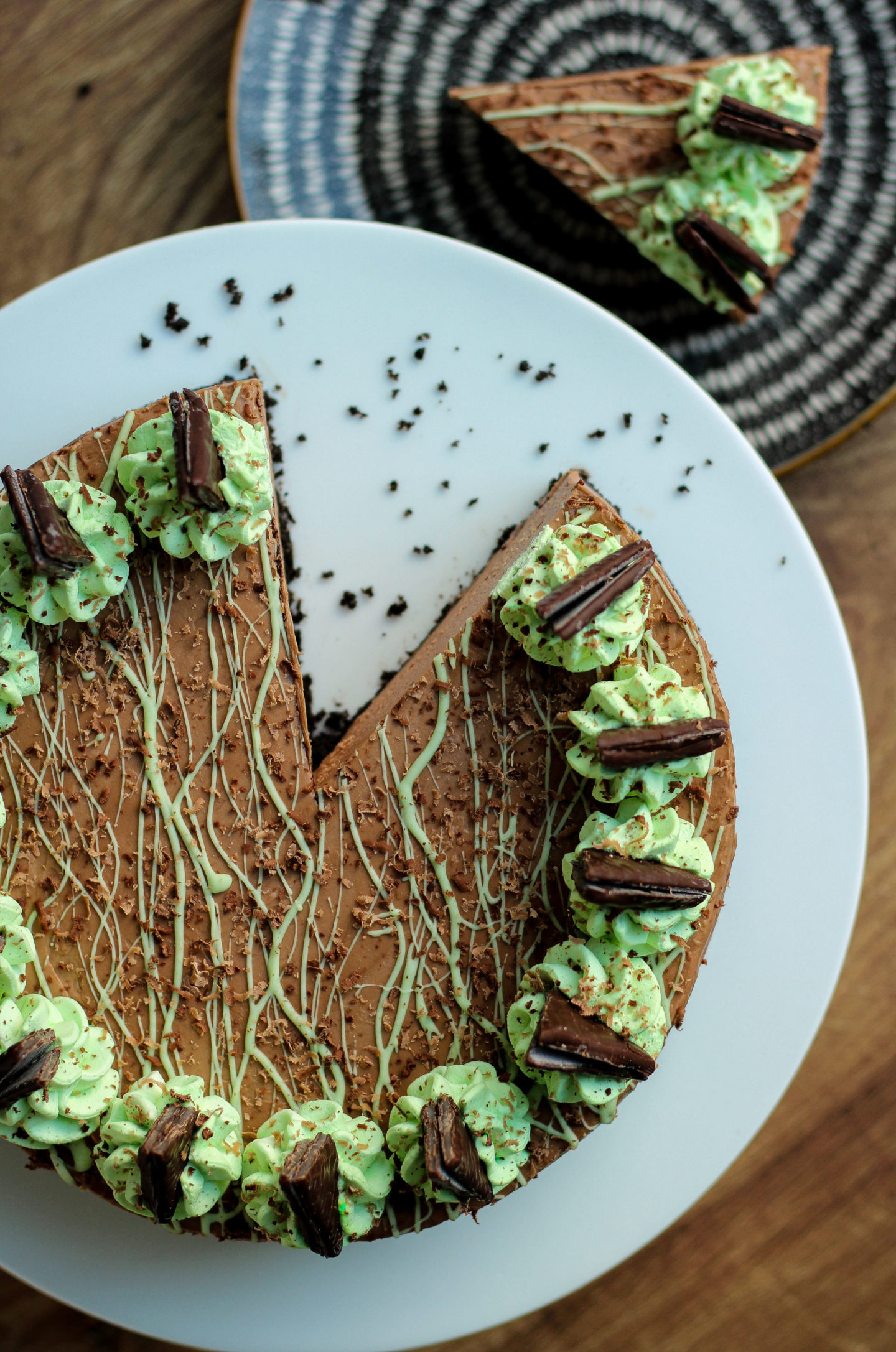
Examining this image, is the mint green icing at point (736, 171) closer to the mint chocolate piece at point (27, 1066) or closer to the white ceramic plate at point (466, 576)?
the white ceramic plate at point (466, 576)

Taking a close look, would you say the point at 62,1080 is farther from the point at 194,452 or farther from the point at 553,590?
the point at 553,590

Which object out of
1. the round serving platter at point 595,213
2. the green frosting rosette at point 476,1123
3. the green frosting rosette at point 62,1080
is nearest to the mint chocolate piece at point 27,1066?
the green frosting rosette at point 62,1080

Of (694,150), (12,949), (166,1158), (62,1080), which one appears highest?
(694,150)

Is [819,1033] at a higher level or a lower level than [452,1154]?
lower

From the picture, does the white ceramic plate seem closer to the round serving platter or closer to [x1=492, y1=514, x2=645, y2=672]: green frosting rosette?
[x1=492, y1=514, x2=645, y2=672]: green frosting rosette

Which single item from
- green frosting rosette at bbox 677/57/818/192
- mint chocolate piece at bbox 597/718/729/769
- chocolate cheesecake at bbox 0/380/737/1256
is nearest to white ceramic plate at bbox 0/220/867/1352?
chocolate cheesecake at bbox 0/380/737/1256

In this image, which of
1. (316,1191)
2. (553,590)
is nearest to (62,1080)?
(316,1191)
